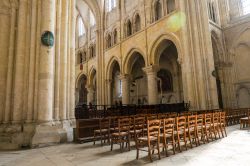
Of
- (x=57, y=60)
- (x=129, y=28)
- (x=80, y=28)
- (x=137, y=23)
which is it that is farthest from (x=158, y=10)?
(x=80, y=28)

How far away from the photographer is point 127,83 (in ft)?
65.9

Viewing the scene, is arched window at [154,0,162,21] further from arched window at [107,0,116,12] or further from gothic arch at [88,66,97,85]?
gothic arch at [88,66,97,85]

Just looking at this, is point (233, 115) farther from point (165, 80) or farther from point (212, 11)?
point (212, 11)

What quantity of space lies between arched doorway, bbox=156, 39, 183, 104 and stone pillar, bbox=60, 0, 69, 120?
43.7 feet

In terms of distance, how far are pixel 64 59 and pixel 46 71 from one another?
1349 mm

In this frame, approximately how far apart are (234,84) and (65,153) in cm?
1740

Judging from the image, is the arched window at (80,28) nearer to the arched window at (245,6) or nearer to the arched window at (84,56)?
the arched window at (84,56)

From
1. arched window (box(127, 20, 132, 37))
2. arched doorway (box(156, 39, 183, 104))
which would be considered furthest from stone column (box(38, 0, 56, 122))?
arched doorway (box(156, 39, 183, 104))

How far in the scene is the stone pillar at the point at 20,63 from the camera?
268 inches

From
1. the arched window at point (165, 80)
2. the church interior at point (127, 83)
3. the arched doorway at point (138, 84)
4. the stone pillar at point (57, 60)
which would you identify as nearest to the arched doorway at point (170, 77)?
the arched window at point (165, 80)

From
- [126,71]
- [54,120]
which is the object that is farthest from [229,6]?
[54,120]

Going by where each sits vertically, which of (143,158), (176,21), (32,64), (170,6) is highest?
(170,6)

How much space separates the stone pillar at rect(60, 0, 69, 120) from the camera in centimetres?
761

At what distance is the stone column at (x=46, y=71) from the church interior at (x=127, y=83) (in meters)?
0.04
